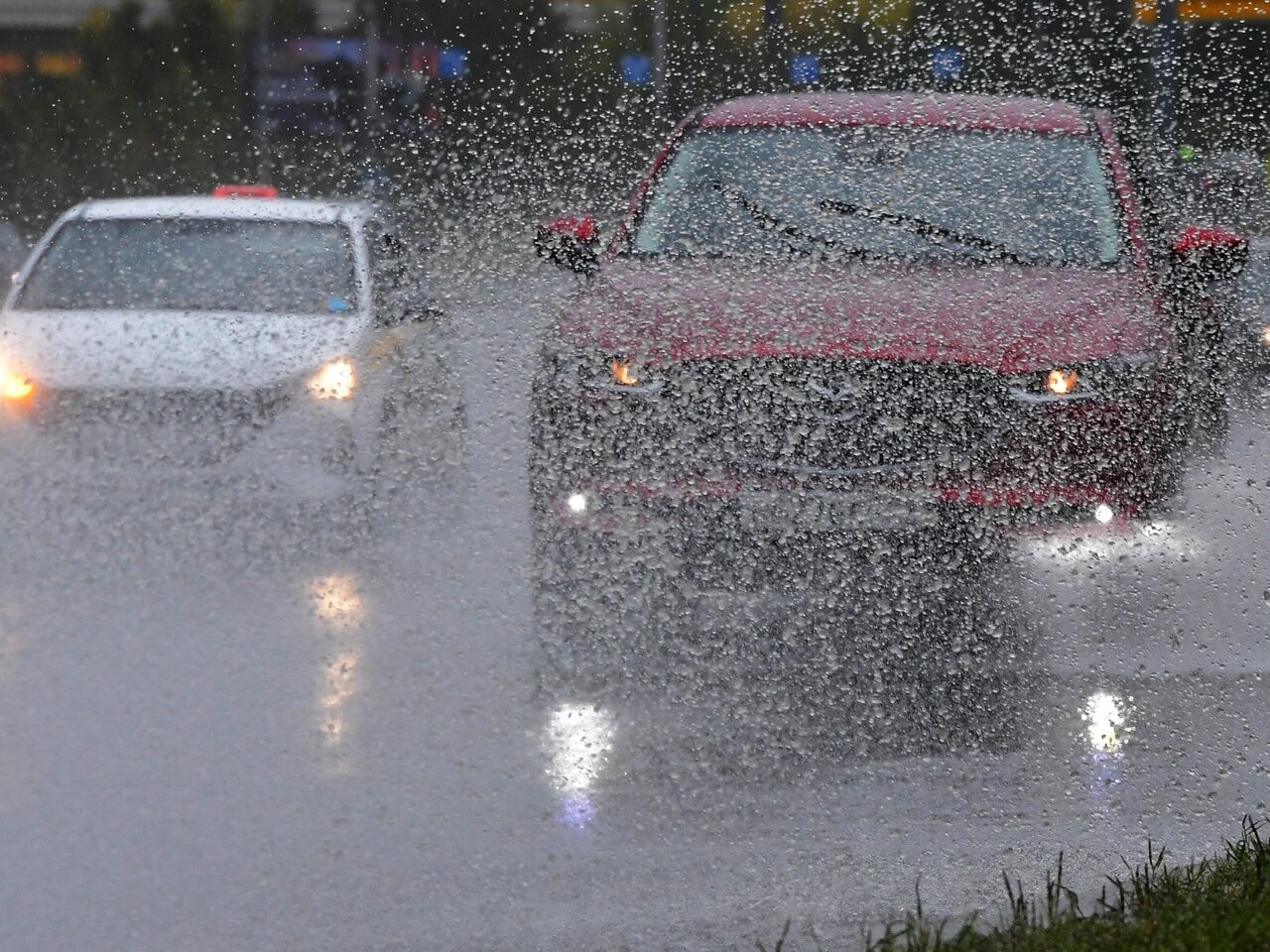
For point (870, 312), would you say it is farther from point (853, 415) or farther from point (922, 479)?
point (922, 479)

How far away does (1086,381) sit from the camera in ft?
15.9

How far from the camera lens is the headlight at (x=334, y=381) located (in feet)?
22.2

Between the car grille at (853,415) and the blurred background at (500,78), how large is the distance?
17.3 feet

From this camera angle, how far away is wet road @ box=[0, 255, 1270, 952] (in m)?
3.34

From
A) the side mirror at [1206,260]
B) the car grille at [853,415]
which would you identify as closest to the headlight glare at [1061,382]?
the car grille at [853,415]

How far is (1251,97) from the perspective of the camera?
1758 cm

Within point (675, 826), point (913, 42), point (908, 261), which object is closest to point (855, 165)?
point (908, 261)

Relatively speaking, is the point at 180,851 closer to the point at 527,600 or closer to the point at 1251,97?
the point at 527,600

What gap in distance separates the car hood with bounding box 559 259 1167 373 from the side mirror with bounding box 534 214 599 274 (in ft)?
0.45

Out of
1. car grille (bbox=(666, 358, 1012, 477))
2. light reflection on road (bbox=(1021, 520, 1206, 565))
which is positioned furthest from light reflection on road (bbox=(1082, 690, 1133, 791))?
car grille (bbox=(666, 358, 1012, 477))

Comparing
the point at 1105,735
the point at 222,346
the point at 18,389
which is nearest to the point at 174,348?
the point at 222,346

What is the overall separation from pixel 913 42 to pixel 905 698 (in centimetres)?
1141

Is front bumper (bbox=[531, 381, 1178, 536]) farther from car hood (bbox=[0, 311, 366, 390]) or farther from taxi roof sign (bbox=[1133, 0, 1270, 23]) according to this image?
taxi roof sign (bbox=[1133, 0, 1270, 23])

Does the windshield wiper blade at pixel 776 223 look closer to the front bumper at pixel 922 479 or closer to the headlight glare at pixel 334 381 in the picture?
the front bumper at pixel 922 479
